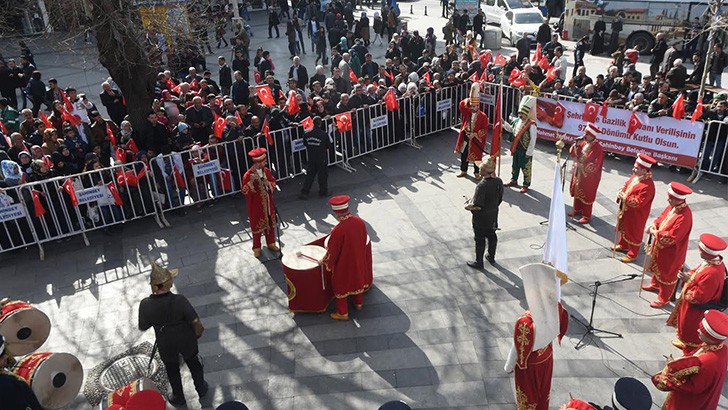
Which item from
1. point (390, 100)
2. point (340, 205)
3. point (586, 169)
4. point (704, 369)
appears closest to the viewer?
point (704, 369)

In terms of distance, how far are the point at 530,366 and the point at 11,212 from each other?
27.6 feet

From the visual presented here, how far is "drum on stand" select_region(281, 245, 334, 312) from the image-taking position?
7.76m

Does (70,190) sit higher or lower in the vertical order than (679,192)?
lower

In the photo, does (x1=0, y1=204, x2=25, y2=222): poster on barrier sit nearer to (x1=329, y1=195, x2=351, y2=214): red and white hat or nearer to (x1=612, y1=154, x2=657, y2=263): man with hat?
(x1=329, y1=195, x2=351, y2=214): red and white hat

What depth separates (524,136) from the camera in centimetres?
1084

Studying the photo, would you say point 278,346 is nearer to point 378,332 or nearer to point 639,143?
point 378,332

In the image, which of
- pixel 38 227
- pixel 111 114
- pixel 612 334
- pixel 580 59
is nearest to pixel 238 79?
pixel 111 114

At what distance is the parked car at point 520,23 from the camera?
2316cm

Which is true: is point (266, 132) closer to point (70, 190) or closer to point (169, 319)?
point (70, 190)

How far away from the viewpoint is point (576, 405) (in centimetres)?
405

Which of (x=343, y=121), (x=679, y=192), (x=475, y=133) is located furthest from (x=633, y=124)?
(x=343, y=121)

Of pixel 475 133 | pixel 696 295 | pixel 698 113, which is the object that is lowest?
pixel 696 295

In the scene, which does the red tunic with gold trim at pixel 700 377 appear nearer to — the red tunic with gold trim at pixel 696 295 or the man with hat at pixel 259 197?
the red tunic with gold trim at pixel 696 295

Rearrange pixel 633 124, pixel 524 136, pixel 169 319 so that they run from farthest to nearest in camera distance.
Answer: pixel 633 124 < pixel 524 136 < pixel 169 319
